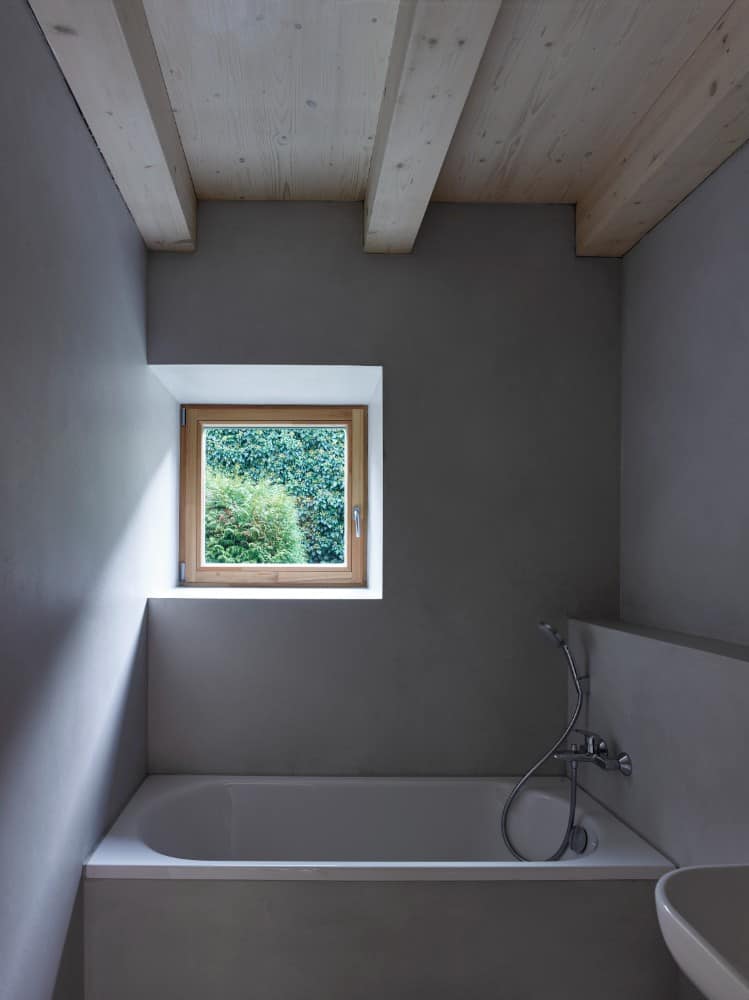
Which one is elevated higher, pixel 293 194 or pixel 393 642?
pixel 293 194

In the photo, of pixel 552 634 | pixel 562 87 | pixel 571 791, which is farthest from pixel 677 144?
pixel 571 791

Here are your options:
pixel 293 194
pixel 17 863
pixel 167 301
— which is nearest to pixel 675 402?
pixel 293 194

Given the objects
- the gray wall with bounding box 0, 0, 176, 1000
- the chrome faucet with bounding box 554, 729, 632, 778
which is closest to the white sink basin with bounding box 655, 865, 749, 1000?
the chrome faucet with bounding box 554, 729, 632, 778

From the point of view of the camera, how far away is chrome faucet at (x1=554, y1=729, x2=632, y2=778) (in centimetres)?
232

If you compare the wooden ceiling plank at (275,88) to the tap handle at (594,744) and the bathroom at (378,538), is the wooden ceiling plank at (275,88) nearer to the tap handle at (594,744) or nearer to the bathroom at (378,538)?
the bathroom at (378,538)

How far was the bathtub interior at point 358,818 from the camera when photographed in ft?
8.77

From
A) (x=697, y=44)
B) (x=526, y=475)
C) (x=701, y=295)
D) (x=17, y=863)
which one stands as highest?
(x=697, y=44)

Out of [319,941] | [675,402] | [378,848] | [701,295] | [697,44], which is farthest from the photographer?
[378,848]

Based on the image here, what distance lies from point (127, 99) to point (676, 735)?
6.53ft

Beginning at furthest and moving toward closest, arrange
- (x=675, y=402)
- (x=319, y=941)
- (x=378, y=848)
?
(x=378, y=848) → (x=675, y=402) → (x=319, y=941)

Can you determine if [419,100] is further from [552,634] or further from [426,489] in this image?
[552,634]

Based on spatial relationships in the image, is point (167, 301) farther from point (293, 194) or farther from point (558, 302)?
point (558, 302)

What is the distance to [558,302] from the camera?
2.86m

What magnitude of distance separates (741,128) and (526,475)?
1.25 metres
